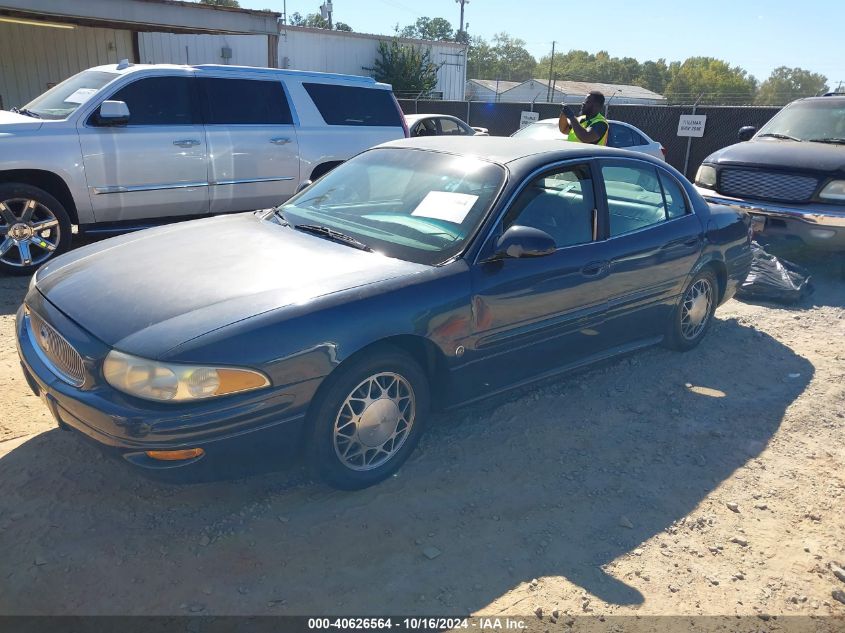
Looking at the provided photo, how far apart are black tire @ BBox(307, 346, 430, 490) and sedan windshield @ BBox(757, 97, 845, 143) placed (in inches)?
279

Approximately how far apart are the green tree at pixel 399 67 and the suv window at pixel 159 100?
82.9ft

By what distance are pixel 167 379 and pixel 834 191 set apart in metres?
7.15

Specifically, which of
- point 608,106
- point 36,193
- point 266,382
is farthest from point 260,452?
point 608,106

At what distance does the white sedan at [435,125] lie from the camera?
41.5ft

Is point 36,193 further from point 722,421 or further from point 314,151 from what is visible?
point 722,421

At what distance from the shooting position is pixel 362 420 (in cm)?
307

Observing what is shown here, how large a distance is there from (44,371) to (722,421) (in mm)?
3834

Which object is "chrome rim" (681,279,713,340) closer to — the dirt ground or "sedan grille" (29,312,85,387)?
the dirt ground

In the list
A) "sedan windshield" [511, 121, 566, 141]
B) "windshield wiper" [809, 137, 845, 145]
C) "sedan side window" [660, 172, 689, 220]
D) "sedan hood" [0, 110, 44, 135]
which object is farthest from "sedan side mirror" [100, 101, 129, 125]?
"windshield wiper" [809, 137, 845, 145]

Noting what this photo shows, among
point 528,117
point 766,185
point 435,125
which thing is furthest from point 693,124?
point 766,185

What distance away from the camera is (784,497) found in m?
3.42

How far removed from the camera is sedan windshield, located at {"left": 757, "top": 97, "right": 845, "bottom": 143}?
26.0 ft

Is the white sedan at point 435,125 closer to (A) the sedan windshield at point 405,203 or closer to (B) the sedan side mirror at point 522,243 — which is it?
(A) the sedan windshield at point 405,203

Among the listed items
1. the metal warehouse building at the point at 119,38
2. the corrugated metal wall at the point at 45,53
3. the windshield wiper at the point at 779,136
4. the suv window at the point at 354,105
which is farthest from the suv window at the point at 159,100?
the corrugated metal wall at the point at 45,53
